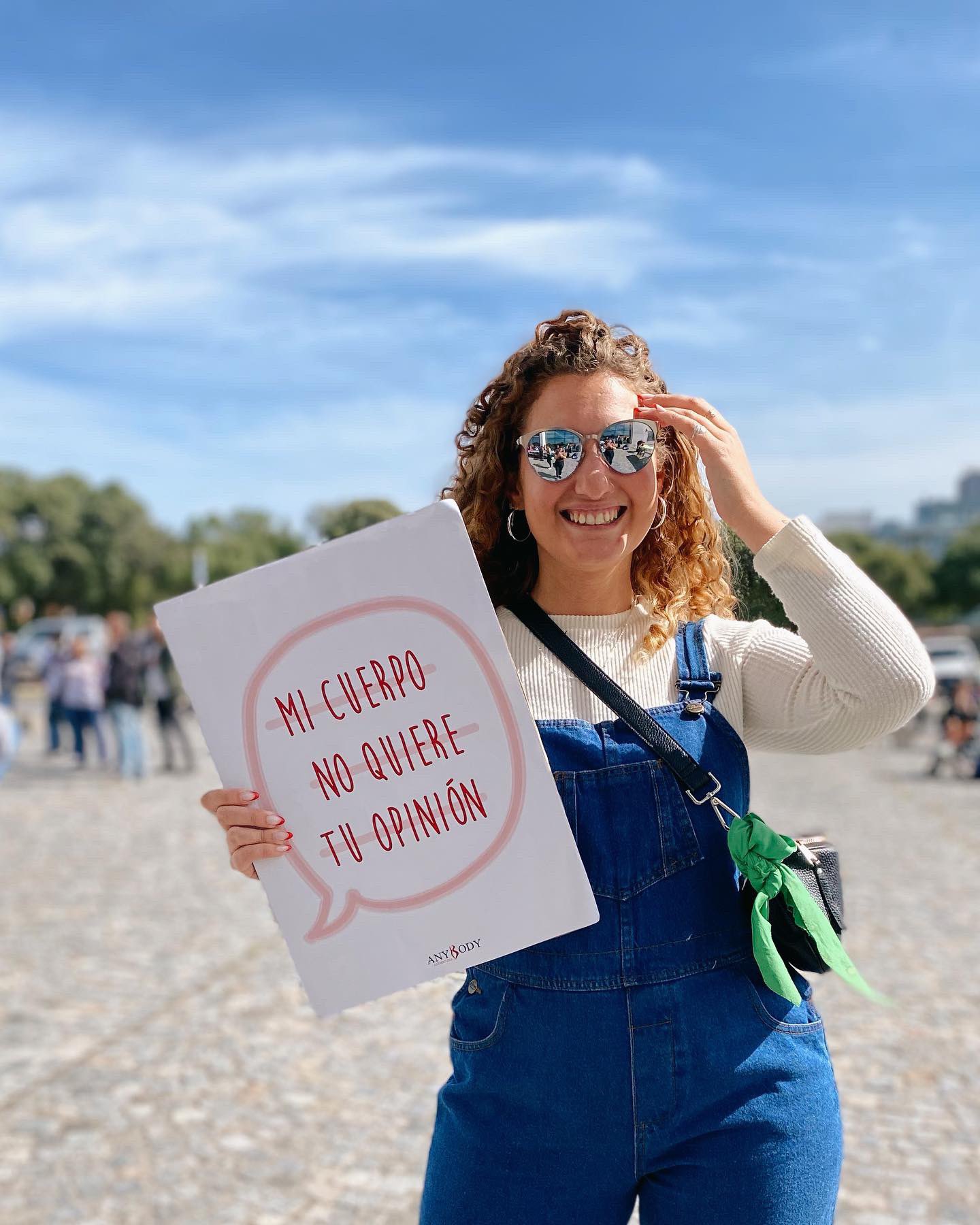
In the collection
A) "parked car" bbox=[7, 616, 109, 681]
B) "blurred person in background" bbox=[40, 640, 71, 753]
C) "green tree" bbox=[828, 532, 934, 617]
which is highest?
"green tree" bbox=[828, 532, 934, 617]

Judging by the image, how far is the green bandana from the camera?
5.60 feet

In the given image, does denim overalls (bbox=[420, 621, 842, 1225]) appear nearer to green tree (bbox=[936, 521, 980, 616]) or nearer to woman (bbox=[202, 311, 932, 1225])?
woman (bbox=[202, 311, 932, 1225])

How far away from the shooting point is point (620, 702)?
1.79 metres

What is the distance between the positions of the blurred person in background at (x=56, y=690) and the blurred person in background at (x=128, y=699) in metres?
1.19

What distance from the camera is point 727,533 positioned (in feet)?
6.71

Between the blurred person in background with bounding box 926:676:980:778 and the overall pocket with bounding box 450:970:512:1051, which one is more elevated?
the blurred person in background with bounding box 926:676:980:778

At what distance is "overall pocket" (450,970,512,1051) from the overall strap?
510 millimetres

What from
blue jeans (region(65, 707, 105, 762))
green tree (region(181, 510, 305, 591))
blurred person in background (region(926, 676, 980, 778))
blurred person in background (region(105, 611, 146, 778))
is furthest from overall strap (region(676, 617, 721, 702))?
green tree (region(181, 510, 305, 591))

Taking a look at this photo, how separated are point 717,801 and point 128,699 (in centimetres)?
1252

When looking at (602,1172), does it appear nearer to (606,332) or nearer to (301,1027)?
(606,332)

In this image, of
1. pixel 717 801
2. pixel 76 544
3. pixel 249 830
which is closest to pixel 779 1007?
pixel 717 801

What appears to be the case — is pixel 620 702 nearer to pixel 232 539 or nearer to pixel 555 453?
pixel 555 453

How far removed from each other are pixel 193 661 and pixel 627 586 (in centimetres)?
70

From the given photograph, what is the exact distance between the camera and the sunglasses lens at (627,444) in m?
1.78
